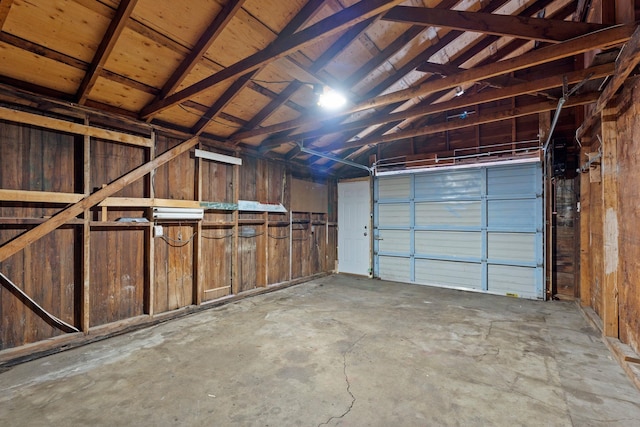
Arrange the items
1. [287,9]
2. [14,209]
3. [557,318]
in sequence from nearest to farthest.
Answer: [287,9], [14,209], [557,318]

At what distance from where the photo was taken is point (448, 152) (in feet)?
17.7

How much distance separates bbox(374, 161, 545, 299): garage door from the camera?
4.75m

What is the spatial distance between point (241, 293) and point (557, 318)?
4387mm

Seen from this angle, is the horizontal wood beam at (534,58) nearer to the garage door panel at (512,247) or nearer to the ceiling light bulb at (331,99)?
the ceiling light bulb at (331,99)

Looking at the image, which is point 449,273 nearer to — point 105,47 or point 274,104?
point 274,104

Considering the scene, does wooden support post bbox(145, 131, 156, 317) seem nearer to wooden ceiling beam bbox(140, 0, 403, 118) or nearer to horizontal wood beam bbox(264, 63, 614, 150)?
wooden ceiling beam bbox(140, 0, 403, 118)

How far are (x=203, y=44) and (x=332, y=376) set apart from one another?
2992 millimetres

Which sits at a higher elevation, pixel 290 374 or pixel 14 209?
pixel 14 209

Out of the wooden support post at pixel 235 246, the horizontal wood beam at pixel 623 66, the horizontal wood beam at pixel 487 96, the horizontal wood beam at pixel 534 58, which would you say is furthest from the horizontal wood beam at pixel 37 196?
the horizontal wood beam at pixel 623 66

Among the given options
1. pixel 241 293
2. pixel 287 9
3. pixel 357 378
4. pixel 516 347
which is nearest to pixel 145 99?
pixel 287 9

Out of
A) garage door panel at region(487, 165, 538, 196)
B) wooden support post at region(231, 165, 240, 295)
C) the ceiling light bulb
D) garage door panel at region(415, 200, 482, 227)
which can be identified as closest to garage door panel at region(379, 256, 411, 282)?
garage door panel at region(415, 200, 482, 227)

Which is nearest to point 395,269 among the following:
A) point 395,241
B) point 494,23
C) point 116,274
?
point 395,241

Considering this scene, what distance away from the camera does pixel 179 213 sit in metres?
3.66

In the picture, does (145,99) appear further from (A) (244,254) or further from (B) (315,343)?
(B) (315,343)
